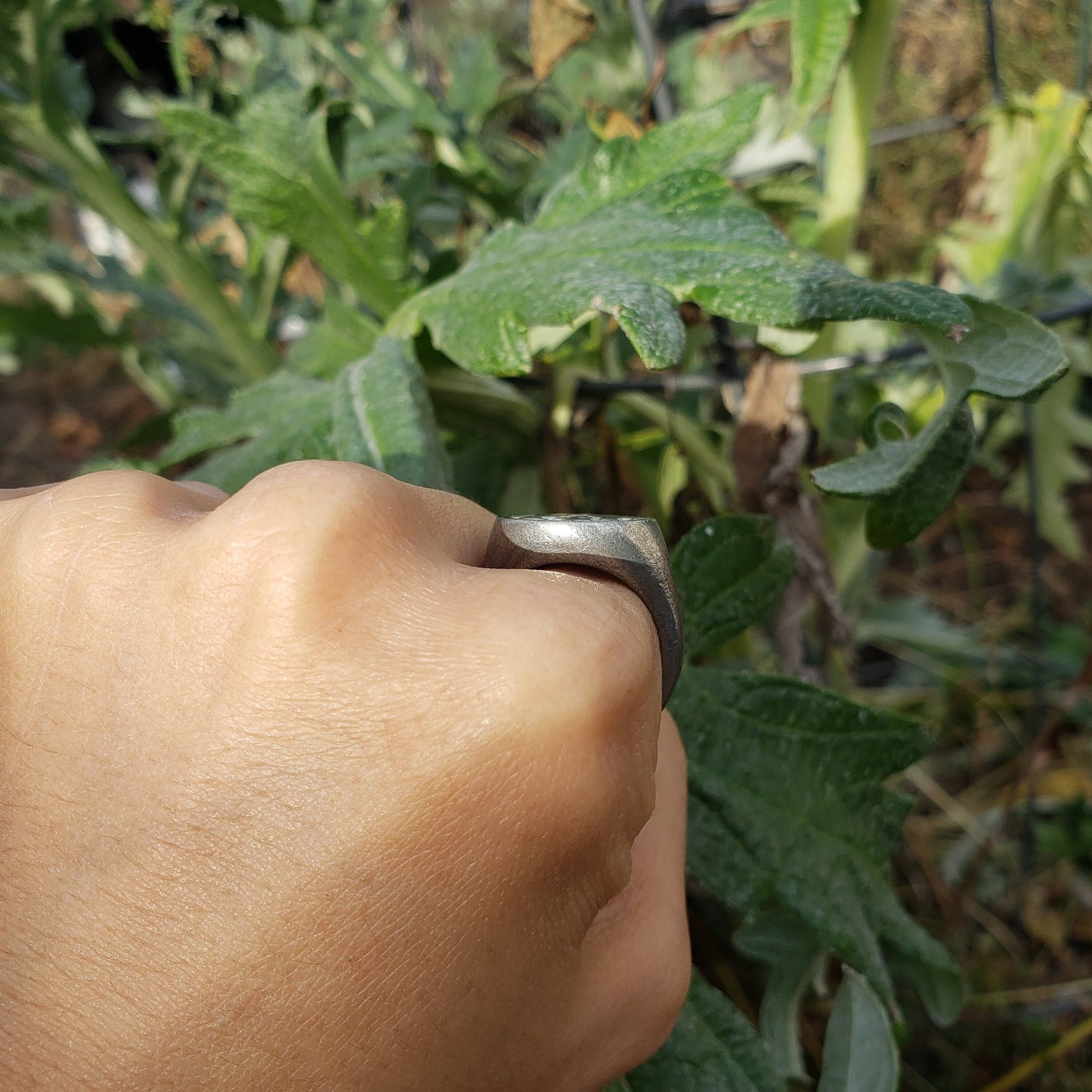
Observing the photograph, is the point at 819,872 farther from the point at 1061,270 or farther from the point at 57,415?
the point at 57,415

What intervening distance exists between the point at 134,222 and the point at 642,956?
2.58 ft

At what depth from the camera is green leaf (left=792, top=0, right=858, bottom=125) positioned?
0.51 metres

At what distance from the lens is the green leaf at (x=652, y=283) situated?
369 mm

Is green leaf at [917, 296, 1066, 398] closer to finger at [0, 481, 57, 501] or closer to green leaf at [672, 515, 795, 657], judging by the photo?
green leaf at [672, 515, 795, 657]

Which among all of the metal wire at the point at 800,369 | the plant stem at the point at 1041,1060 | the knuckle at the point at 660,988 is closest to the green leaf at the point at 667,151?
the metal wire at the point at 800,369

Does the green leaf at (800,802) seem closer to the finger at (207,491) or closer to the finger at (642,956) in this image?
the finger at (642,956)

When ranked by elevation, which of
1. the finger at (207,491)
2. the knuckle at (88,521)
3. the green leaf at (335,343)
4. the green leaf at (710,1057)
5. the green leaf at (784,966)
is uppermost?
the knuckle at (88,521)

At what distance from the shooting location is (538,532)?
0.28m

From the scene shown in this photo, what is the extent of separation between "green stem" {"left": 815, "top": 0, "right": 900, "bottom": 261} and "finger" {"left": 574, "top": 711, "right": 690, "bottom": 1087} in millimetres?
449

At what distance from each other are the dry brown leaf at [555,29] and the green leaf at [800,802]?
42 cm

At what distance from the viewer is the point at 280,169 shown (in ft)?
1.85

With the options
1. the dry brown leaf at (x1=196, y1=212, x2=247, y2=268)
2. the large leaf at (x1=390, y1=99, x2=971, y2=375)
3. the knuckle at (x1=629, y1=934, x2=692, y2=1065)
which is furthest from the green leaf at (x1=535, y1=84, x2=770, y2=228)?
the dry brown leaf at (x1=196, y1=212, x2=247, y2=268)

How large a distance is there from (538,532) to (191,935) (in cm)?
14

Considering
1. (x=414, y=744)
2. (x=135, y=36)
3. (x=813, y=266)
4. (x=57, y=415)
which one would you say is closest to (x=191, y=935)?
(x=414, y=744)
